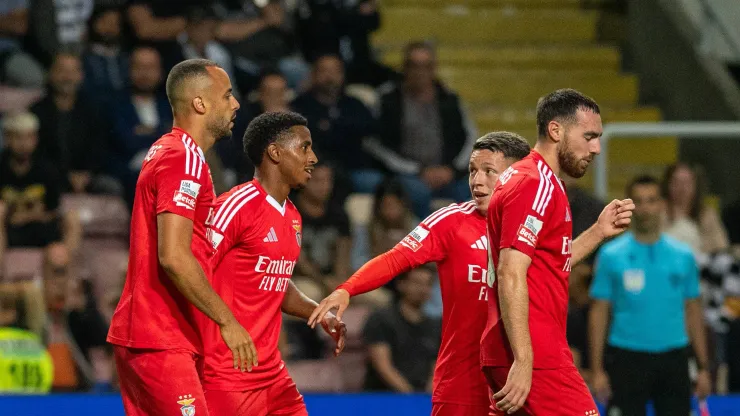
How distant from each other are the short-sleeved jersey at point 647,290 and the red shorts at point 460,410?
2.52 metres

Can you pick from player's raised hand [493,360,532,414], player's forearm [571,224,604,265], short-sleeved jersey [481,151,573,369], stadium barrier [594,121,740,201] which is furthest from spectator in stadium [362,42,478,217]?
player's raised hand [493,360,532,414]

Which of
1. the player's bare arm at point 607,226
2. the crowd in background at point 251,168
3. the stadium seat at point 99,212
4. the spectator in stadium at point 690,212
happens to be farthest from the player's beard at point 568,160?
the stadium seat at point 99,212

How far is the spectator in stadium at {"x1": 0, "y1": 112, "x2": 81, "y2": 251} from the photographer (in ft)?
32.0

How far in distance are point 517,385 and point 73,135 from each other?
241 inches

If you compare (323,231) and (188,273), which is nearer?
(188,273)

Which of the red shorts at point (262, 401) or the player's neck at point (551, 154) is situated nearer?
the player's neck at point (551, 154)

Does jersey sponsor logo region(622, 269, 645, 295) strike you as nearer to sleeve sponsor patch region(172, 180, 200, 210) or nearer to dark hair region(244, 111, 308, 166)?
dark hair region(244, 111, 308, 166)

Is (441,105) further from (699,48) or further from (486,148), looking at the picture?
(486,148)

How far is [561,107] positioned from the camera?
5262 mm

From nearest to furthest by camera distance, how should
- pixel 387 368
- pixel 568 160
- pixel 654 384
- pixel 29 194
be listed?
pixel 568 160
pixel 654 384
pixel 387 368
pixel 29 194

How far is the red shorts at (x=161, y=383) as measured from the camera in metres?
5.06

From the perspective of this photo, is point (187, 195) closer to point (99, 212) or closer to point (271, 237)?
point (271, 237)

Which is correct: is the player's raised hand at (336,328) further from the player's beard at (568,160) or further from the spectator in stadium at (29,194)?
the spectator in stadium at (29,194)

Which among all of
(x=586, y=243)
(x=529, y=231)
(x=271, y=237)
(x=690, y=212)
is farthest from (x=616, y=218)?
(x=690, y=212)
